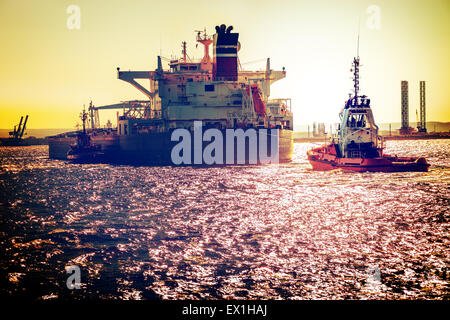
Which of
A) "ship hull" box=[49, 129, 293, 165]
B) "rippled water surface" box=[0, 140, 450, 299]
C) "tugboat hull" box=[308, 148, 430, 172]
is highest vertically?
"ship hull" box=[49, 129, 293, 165]

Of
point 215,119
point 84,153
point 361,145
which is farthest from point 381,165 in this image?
point 84,153

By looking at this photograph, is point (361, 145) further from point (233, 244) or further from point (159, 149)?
point (159, 149)

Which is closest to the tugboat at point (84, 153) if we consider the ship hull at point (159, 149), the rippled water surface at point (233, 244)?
the ship hull at point (159, 149)

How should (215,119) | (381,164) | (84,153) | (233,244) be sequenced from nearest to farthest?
(233,244)
(381,164)
(215,119)
(84,153)

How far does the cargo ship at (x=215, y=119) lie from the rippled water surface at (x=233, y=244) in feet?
92.7

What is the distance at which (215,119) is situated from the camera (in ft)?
201

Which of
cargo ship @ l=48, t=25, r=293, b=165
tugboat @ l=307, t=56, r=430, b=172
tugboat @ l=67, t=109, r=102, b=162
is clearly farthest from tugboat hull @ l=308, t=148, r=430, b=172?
tugboat @ l=67, t=109, r=102, b=162

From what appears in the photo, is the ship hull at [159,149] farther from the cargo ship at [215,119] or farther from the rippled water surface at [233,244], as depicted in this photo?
the rippled water surface at [233,244]

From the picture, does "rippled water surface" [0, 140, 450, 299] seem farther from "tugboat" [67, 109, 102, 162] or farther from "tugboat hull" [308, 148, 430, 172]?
"tugboat" [67, 109, 102, 162]

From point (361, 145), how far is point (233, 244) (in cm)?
3025

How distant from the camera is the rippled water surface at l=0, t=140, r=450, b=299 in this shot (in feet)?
35.9

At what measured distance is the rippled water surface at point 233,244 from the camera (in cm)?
→ 1094

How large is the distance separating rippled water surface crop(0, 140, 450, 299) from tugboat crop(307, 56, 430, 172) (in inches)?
378
